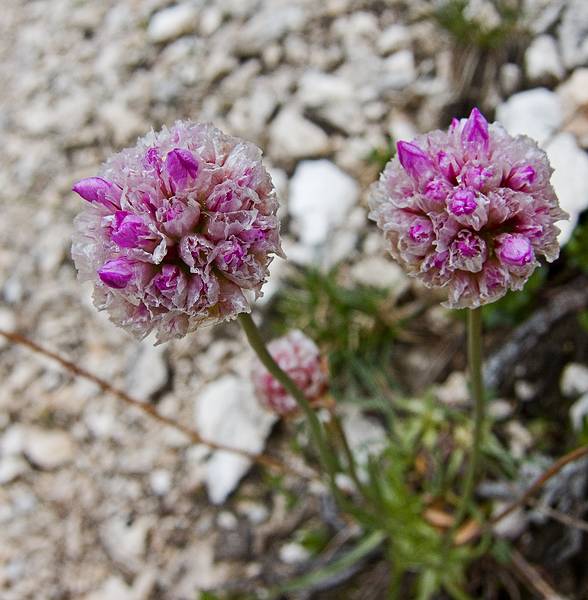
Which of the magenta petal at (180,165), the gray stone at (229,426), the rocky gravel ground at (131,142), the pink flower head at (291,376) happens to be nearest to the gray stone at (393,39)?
the rocky gravel ground at (131,142)

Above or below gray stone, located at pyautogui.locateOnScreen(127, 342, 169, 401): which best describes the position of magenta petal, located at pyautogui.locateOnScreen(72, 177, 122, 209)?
above

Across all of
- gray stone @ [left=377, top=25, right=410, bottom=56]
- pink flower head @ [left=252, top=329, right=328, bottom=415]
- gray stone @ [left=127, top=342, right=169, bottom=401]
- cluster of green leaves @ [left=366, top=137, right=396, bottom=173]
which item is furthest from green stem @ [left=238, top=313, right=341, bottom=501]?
gray stone @ [left=377, top=25, right=410, bottom=56]

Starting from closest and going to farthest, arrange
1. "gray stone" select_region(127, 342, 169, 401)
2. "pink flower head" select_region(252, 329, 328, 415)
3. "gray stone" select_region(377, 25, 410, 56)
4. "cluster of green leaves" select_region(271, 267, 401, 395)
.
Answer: "pink flower head" select_region(252, 329, 328, 415)
"cluster of green leaves" select_region(271, 267, 401, 395)
"gray stone" select_region(127, 342, 169, 401)
"gray stone" select_region(377, 25, 410, 56)

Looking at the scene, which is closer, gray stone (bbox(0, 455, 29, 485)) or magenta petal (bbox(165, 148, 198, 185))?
magenta petal (bbox(165, 148, 198, 185))

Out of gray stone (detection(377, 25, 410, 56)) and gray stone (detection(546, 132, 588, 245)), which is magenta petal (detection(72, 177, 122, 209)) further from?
gray stone (detection(377, 25, 410, 56))

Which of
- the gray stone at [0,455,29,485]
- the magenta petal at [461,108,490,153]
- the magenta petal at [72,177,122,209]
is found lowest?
the gray stone at [0,455,29,485]

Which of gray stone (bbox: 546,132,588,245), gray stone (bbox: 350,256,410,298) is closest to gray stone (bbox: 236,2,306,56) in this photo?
gray stone (bbox: 350,256,410,298)

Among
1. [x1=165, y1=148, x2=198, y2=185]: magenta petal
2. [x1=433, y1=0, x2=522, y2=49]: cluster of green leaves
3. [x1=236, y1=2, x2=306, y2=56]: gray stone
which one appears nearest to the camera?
[x1=165, y1=148, x2=198, y2=185]: magenta petal

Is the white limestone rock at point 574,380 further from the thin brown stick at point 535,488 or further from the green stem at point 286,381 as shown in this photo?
the green stem at point 286,381
